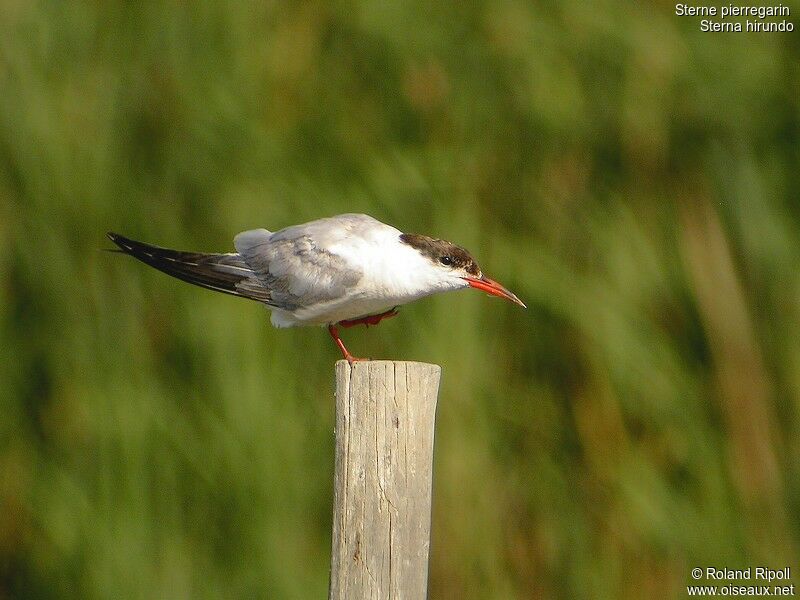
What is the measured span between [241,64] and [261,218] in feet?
2.15

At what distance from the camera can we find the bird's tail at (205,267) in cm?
343

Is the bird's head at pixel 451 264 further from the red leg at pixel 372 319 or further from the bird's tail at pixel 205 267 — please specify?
the bird's tail at pixel 205 267

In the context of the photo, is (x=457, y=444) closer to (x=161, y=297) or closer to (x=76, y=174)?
(x=161, y=297)

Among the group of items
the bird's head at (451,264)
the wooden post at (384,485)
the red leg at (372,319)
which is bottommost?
the wooden post at (384,485)

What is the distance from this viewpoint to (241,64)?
173 inches

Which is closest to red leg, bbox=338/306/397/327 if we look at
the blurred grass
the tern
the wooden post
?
the tern

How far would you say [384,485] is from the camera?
256 centimetres

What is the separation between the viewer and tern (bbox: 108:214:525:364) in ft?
10.7

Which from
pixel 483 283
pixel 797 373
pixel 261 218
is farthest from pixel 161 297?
pixel 797 373

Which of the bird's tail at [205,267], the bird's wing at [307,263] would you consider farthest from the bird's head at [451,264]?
the bird's tail at [205,267]

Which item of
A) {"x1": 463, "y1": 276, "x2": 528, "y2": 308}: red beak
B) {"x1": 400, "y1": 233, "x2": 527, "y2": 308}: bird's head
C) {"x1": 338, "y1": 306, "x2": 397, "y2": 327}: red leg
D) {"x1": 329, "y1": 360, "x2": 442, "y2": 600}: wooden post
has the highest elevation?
{"x1": 400, "y1": 233, "x2": 527, "y2": 308}: bird's head

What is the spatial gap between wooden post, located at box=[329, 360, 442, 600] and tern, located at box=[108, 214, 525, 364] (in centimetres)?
66

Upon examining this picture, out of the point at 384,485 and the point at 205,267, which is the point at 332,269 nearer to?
the point at 205,267

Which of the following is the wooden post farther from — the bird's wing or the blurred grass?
the blurred grass
